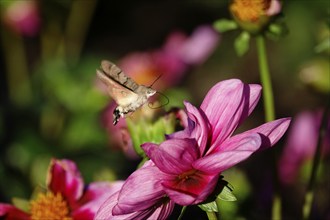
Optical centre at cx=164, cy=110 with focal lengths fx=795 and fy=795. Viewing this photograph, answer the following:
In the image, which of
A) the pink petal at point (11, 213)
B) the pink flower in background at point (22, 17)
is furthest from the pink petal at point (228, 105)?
the pink flower in background at point (22, 17)

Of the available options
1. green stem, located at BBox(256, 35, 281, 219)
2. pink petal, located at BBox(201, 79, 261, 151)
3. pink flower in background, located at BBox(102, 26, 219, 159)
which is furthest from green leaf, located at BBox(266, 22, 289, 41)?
pink flower in background, located at BBox(102, 26, 219, 159)

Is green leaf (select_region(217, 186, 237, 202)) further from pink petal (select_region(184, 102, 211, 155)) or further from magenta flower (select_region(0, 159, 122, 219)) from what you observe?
magenta flower (select_region(0, 159, 122, 219))

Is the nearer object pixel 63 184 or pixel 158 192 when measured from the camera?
pixel 158 192

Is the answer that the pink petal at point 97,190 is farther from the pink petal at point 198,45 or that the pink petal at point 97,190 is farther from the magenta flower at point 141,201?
the pink petal at point 198,45

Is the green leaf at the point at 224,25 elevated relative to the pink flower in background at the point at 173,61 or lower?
lower

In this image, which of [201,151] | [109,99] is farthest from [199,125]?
[109,99]

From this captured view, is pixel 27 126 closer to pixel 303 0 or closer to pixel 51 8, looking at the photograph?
pixel 51 8

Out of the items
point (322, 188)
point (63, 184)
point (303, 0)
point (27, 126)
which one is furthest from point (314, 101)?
point (63, 184)
